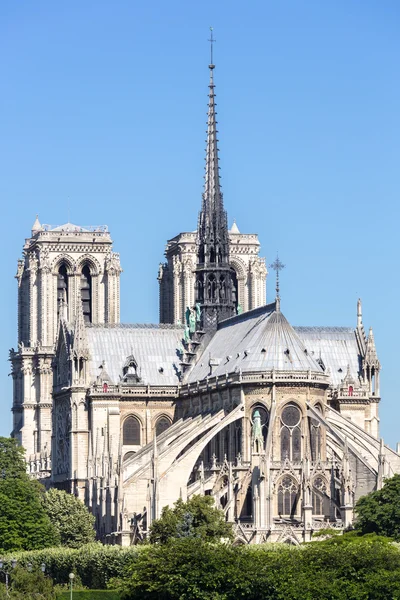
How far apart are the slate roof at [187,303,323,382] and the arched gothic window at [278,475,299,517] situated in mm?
8722

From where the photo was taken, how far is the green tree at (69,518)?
176m

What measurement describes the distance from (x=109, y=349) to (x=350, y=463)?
92.5 feet

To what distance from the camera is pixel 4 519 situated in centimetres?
16925

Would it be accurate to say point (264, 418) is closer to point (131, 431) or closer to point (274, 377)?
point (274, 377)

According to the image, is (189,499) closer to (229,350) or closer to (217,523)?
(217,523)

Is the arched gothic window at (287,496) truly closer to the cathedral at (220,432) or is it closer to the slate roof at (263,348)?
the cathedral at (220,432)

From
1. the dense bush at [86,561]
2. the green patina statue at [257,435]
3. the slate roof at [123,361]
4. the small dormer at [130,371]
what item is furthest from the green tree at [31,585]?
the slate roof at [123,361]

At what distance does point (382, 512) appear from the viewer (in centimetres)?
16200

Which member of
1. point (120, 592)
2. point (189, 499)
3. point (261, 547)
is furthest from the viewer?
point (189, 499)

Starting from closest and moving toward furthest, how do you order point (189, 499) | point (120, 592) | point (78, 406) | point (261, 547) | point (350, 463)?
point (120, 592) < point (261, 547) < point (189, 499) < point (350, 463) < point (78, 406)

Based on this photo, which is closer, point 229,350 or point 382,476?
point 382,476

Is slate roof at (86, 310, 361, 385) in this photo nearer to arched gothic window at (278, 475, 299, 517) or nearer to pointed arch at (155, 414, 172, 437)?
pointed arch at (155, 414, 172, 437)

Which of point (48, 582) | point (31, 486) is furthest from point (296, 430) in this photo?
point (48, 582)

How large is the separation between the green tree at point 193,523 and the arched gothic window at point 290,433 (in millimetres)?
15169
